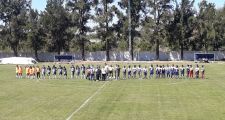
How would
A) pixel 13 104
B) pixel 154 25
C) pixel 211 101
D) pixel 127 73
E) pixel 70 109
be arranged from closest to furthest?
1. pixel 70 109
2. pixel 13 104
3. pixel 211 101
4. pixel 127 73
5. pixel 154 25

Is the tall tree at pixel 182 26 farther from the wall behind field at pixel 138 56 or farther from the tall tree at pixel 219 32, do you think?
the tall tree at pixel 219 32

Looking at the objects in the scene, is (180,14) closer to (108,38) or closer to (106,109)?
(108,38)

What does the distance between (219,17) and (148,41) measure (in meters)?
19.8

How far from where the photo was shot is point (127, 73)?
62375mm

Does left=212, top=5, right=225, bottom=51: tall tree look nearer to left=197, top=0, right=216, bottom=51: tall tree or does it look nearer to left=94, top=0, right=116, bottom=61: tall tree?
left=197, top=0, right=216, bottom=51: tall tree

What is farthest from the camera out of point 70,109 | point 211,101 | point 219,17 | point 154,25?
point 219,17

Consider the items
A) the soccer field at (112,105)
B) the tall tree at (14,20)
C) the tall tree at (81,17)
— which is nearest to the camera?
the soccer field at (112,105)

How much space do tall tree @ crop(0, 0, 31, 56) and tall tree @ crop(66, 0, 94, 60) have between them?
40.9 feet

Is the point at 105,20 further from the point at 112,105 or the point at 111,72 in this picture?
the point at 112,105

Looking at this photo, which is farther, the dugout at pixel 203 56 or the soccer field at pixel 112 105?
the dugout at pixel 203 56

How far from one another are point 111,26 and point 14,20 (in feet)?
77.8

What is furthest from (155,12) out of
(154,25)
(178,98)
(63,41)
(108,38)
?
(178,98)

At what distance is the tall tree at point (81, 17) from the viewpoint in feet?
405

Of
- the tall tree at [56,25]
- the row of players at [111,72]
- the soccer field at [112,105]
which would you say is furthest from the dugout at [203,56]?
the soccer field at [112,105]
